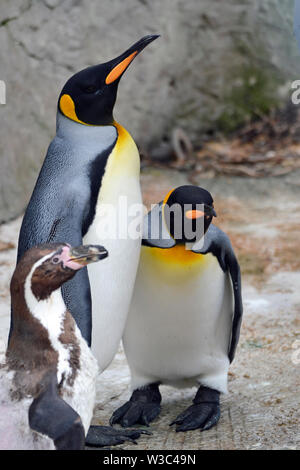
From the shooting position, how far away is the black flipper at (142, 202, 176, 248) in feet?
6.94

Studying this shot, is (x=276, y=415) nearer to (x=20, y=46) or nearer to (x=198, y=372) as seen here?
(x=198, y=372)

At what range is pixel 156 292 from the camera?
2.15m

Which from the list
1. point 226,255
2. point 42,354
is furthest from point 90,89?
point 42,354

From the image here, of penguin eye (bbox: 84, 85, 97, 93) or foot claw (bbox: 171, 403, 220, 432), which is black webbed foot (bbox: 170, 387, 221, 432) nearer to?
foot claw (bbox: 171, 403, 220, 432)

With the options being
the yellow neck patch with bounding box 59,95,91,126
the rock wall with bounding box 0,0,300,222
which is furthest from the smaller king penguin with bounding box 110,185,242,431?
the rock wall with bounding box 0,0,300,222

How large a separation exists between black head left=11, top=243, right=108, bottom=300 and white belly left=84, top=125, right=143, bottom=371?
501mm

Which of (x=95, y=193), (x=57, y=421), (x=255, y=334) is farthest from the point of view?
(x=255, y=334)

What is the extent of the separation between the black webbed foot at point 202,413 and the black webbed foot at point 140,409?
0.09 meters

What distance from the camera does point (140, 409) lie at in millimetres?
2229

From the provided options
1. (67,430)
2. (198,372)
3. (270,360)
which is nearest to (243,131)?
(270,360)

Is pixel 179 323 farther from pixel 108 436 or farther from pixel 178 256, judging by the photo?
pixel 108 436

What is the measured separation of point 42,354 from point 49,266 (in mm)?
187

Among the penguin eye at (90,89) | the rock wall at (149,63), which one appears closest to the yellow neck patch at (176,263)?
the penguin eye at (90,89)

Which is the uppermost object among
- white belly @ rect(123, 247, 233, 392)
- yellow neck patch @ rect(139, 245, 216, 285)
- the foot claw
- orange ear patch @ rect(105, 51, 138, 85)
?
orange ear patch @ rect(105, 51, 138, 85)
